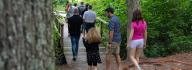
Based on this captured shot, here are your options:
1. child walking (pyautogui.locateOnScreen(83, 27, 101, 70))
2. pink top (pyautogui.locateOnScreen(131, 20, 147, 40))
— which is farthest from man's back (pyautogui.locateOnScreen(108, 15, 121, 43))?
pink top (pyautogui.locateOnScreen(131, 20, 147, 40))

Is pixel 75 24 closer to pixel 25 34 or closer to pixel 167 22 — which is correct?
pixel 167 22

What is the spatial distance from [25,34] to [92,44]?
8325 millimetres

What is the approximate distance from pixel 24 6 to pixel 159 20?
52.9ft

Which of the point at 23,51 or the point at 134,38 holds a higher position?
the point at 23,51

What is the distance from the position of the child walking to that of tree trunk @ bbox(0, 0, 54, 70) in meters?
7.91

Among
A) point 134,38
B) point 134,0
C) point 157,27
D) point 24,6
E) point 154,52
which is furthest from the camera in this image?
point 157,27

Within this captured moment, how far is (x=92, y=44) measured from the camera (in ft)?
34.7

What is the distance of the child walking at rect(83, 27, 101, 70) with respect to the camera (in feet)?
34.0

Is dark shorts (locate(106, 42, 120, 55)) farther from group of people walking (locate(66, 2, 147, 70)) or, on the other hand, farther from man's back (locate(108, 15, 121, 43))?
man's back (locate(108, 15, 121, 43))

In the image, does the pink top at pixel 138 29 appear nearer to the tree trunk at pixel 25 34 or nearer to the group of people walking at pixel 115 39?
the group of people walking at pixel 115 39

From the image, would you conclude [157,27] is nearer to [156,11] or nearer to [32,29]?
[156,11]

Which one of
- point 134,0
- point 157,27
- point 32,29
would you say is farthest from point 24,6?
point 157,27

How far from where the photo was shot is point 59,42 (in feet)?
48.7

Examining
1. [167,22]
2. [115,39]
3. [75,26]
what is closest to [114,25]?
[115,39]
